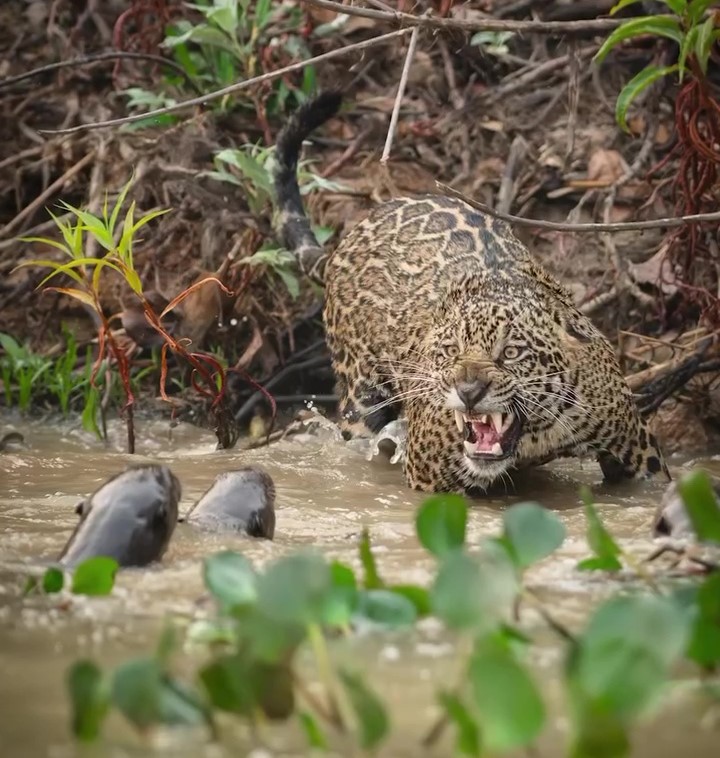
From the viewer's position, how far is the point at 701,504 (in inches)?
131

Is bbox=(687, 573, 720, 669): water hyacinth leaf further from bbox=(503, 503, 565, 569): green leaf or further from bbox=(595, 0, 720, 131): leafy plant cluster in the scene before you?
bbox=(595, 0, 720, 131): leafy plant cluster

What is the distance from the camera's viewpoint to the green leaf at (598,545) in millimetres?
3480

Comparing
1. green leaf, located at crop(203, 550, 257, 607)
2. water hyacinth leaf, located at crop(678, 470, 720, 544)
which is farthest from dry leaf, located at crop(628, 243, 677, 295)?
green leaf, located at crop(203, 550, 257, 607)

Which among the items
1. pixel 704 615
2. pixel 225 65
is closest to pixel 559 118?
pixel 225 65

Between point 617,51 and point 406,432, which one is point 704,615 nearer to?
point 406,432

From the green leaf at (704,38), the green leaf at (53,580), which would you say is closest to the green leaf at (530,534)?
the green leaf at (53,580)

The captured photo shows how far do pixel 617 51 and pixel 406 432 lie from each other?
10.5 feet

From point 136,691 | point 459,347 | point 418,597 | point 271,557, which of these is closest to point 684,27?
point 459,347

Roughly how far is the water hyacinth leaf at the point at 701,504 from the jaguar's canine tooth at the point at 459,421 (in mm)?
2577

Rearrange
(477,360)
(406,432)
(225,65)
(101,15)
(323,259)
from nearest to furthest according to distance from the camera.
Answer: (477,360)
(406,432)
(323,259)
(225,65)
(101,15)

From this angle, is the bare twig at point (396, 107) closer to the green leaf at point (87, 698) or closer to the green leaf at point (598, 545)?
the green leaf at point (598, 545)

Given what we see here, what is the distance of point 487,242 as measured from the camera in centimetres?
689

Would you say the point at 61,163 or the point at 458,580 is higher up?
the point at 61,163

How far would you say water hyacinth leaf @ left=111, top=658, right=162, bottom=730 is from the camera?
2.68m
